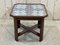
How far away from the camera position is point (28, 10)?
6.56ft

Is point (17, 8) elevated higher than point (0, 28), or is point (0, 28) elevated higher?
point (17, 8)

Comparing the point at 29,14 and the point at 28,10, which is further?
the point at 28,10

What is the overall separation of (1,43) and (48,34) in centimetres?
68

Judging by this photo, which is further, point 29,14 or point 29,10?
point 29,10

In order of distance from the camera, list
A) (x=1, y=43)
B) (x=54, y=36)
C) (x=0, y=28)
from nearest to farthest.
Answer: (x=1, y=43) < (x=54, y=36) < (x=0, y=28)

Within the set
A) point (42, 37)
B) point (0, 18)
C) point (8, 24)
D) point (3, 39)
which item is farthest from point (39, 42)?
point (0, 18)

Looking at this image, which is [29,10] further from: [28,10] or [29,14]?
[29,14]

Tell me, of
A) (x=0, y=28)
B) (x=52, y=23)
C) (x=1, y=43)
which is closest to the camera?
(x=1, y=43)

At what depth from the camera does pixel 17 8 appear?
2061 mm

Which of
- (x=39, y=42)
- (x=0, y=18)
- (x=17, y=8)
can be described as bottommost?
(x=39, y=42)

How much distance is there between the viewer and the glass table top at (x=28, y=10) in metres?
1.89

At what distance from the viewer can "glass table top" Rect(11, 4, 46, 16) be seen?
74.4 inches

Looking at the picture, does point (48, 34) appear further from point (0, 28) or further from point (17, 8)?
point (0, 28)

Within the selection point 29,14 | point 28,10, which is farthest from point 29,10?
point 29,14
